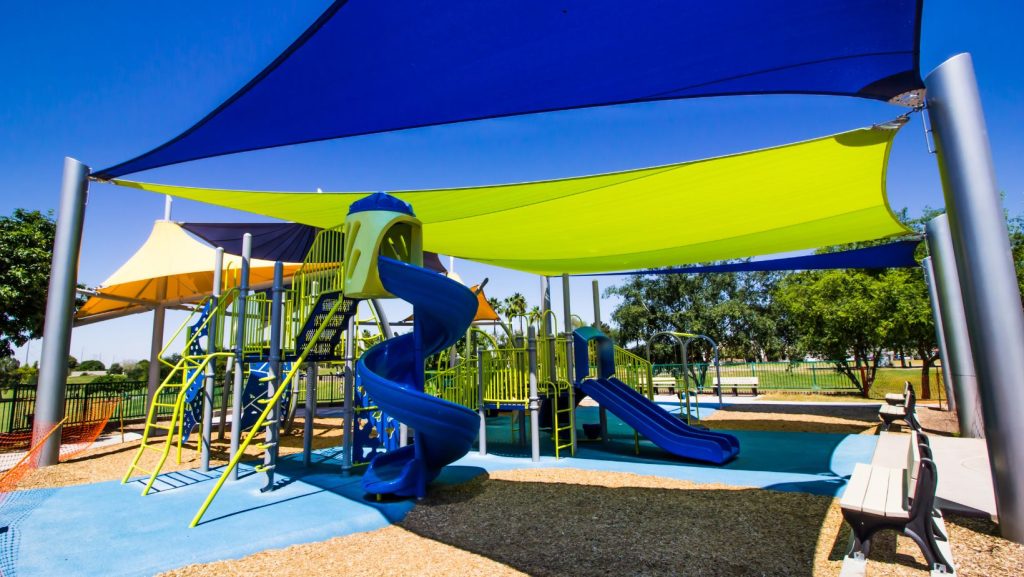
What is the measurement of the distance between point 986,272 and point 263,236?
12.0 m

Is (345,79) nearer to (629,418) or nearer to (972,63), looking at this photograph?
(972,63)

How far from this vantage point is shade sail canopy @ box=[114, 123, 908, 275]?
6.09 meters

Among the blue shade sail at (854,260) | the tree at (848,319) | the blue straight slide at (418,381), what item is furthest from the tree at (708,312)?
the blue straight slide at (418,381)

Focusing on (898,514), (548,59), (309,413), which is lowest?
(898,514)

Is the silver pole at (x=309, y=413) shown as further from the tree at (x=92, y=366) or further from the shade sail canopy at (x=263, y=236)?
the tree at (x=92, y=366)

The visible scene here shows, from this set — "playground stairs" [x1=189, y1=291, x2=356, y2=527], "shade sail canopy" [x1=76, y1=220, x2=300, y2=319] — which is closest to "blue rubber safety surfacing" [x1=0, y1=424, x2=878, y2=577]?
"playground stairs" [x1=189, y1=291, x2=356, y2=527]

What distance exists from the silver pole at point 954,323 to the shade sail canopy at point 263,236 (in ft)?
37.4

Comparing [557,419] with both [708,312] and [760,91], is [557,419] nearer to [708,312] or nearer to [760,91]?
[760,91]

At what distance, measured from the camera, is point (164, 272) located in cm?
1120

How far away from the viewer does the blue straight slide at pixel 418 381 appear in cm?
547

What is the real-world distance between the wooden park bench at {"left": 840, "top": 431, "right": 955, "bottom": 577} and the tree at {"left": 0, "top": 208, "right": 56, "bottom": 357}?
15075 mm

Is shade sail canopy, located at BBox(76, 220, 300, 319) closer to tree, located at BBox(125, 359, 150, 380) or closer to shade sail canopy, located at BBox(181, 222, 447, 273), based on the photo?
shade sail canopy, located at BBox(181, 222, 447, 273)

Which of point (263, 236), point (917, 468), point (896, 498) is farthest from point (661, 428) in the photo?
point (263, 236)

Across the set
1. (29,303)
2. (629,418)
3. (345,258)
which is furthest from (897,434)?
(29,303)
